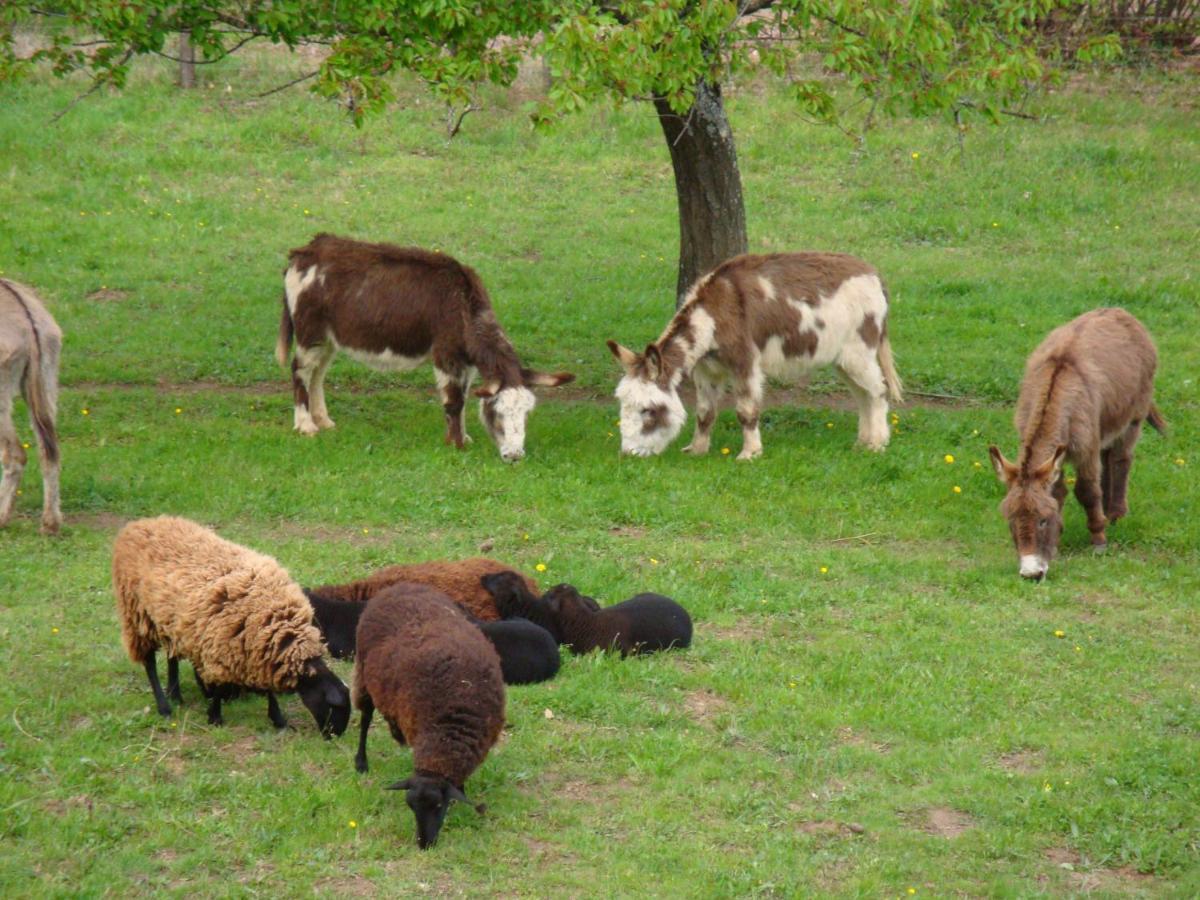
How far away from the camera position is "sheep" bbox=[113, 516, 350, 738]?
6934 mm

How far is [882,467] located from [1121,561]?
2406 mm

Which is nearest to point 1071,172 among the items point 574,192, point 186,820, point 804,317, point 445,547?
point 574,192

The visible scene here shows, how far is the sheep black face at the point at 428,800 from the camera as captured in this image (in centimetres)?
594

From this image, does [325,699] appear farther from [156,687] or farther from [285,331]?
[285,331]

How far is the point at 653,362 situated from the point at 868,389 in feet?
6.83

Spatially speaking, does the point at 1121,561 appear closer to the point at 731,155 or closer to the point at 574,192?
the point at 731,155

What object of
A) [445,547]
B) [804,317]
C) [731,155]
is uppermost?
[731,155]

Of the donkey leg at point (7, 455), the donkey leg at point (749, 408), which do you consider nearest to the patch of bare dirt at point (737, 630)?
the donkey leg at point (749, 408)

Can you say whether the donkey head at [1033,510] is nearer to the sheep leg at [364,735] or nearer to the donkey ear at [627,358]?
the donkey ear at [627,358]

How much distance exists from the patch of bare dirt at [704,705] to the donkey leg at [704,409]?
5.65 meters

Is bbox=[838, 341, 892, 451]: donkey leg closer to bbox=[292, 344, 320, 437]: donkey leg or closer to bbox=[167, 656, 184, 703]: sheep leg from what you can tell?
bbox=[292, 344, 320, 437]: donkey leg

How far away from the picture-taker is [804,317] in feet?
43.1

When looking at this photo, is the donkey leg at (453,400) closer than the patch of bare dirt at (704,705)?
No

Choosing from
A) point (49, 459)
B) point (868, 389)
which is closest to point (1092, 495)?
point (868, 389)
